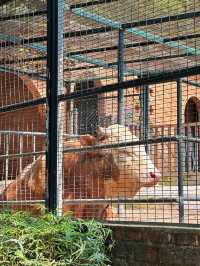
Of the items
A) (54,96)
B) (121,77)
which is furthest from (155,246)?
(121,77)

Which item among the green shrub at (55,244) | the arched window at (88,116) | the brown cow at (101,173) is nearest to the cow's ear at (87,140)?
the brown cow at (101,173)

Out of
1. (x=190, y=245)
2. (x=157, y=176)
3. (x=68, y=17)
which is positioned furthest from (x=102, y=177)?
(x=190, y=245)

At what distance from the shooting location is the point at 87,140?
7.04 meters

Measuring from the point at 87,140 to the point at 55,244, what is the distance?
2.21 metres

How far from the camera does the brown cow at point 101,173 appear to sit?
21.6 feet

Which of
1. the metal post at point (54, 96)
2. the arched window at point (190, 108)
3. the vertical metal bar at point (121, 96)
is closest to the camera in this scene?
the metal post at point (54, 96)

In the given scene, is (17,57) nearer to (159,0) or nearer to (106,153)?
(106,153)

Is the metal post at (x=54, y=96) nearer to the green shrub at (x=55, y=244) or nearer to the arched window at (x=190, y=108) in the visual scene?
the green shrub at (x=55, y=244)

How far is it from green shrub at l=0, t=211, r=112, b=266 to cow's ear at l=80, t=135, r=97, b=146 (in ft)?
5.98

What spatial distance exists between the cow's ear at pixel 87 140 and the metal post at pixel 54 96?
3.46 ft

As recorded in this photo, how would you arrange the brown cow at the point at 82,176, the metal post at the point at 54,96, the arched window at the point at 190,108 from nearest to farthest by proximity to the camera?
the metal post at the point at 54,96 < the brown cow at the point at 82,176 < the arched window at the point at 190,108

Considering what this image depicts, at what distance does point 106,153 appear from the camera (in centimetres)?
709

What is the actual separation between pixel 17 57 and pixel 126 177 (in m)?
2.38

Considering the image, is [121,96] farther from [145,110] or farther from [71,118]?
[71,118]
